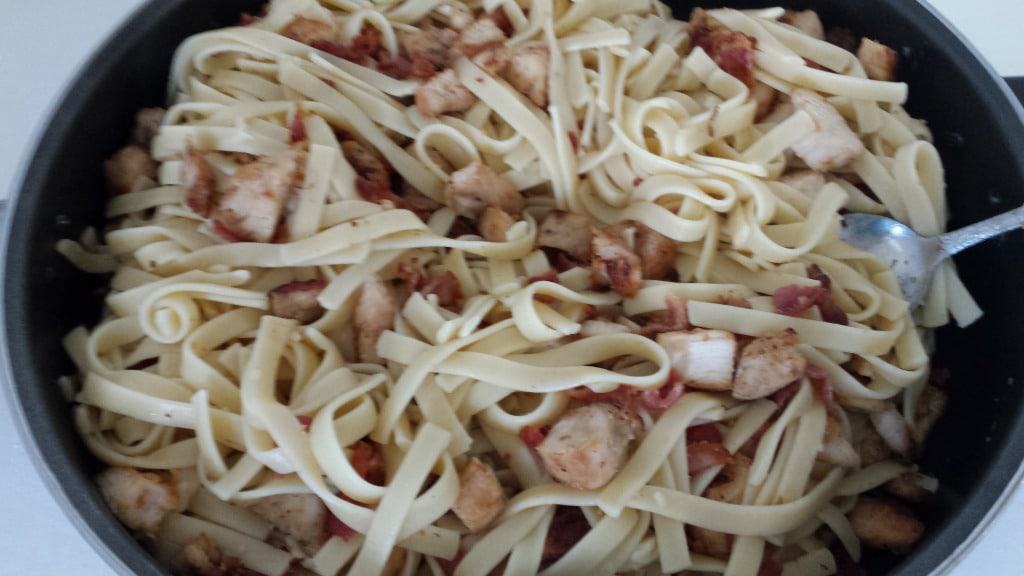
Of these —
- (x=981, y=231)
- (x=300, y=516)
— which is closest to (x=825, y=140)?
(x=981, y=231)

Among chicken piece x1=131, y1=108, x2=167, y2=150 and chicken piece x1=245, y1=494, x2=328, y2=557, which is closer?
chicken piece x1=245, y1=494, x2=328, y2=557

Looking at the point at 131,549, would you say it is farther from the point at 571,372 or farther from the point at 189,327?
the point at 571,372

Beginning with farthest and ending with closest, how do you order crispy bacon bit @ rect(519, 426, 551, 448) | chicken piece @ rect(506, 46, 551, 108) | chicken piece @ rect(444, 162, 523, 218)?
1. chicken piece @ rect(506, 46, 551, 108)
2. chicken piece @ rect(444, 162, 523, 218)
3. crispy bacon bit @ rect(519, 426, 551, 448)

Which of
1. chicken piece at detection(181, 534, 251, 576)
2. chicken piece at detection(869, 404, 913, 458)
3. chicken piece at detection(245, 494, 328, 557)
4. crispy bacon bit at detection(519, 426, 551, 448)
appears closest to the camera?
chicken piece at detection(181, 534, 251, 576)

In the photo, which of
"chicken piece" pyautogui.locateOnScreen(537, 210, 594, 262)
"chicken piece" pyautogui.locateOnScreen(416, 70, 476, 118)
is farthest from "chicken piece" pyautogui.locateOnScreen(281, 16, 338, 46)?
"chicken piece" pyautogui.locateOnScreen(537, 210, 594, 262)

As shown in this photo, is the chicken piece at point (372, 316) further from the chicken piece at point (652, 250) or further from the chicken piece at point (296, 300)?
the chicken piece at point (652, 250)

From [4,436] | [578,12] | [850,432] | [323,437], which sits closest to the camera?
[323,437]

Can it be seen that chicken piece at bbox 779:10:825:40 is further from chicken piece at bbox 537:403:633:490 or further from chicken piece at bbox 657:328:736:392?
chicken piece at bbox 537:403:633:490

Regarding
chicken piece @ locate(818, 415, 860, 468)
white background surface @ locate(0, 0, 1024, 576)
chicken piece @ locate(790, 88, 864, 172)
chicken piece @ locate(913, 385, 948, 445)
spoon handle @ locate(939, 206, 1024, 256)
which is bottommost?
white background surface @ locate(0, 0, 1024, 576)

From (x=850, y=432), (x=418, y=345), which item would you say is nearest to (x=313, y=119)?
(x=418, y=345)
